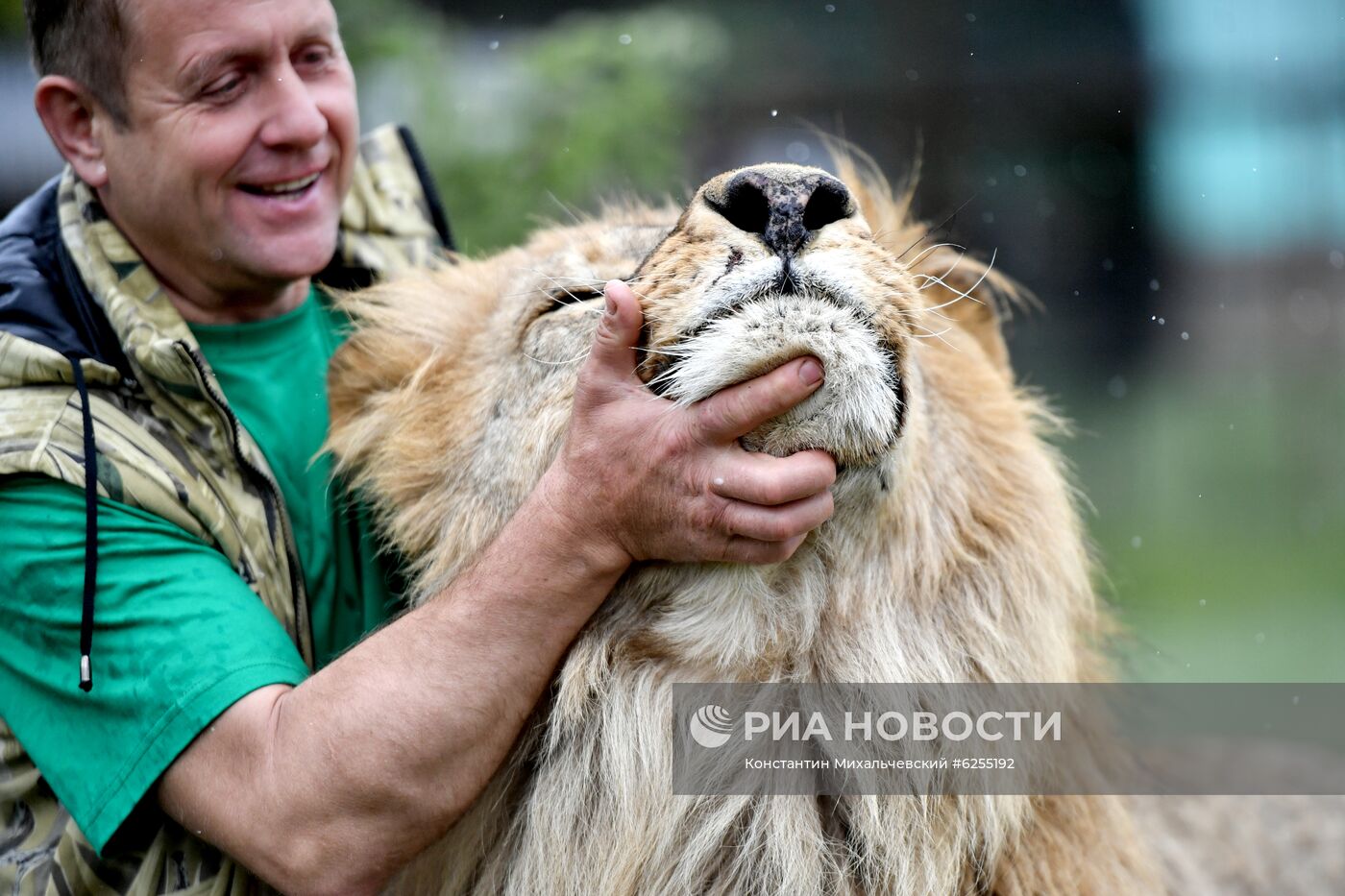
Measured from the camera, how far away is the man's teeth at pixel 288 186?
3226mm

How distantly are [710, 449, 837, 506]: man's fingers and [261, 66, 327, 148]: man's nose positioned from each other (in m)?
1.50

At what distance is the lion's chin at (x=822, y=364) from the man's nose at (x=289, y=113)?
136 cm

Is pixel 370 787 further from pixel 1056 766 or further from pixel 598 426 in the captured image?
pixel 1056 766

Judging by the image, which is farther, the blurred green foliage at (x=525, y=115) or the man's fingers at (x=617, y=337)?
the blurred green foliage at (x=525, y=115)

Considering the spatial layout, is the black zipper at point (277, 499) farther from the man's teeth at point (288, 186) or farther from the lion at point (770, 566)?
the man's teeth at point (288, 186)

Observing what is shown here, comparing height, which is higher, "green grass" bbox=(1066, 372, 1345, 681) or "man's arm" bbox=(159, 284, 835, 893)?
"man's arm" bbox=(159, 284, 835, 893)

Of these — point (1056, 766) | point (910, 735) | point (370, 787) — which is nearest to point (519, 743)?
point (370, 787)

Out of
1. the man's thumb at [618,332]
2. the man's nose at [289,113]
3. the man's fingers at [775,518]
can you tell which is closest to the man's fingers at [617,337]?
the man's thumb at [618,332]

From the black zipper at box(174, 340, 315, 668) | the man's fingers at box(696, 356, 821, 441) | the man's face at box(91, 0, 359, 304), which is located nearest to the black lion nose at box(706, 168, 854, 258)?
the man's fingers at box(696, 356, 821, 441)

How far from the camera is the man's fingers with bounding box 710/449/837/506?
2.25m

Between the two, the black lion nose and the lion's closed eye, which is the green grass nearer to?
the lion's closed eye

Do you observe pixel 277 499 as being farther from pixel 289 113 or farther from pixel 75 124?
pixel 75 124

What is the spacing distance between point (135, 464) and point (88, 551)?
228 mm

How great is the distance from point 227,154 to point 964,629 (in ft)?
6.37
